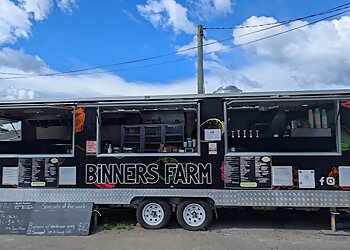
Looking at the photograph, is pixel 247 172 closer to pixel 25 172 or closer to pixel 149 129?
pixel 149 129

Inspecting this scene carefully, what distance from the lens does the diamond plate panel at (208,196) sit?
21.4 ft

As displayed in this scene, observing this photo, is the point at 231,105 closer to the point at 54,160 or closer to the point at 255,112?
the point at 255,112

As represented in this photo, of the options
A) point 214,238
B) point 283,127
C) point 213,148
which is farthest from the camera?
point 283,127

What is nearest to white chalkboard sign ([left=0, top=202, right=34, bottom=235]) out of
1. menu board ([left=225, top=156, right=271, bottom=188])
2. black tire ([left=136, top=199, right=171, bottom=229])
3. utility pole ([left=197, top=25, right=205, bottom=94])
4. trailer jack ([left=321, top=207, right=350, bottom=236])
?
black tire ([left=136, top=199, right=171, bottom=229])

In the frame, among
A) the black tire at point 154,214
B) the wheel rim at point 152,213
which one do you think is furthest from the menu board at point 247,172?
the wheel rim at point 152,213

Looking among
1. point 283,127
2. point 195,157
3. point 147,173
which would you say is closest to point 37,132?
point 147,173

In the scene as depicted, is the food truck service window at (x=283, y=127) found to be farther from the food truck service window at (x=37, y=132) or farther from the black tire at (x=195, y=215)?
the food truck service window at (x=37, y=132)

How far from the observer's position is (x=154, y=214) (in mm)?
6977

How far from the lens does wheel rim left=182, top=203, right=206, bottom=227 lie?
683cm

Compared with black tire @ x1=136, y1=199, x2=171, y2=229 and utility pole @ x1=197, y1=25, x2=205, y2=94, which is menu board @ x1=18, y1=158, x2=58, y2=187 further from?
utility pole @ x1=197, y1=25, x2=205, y2=94

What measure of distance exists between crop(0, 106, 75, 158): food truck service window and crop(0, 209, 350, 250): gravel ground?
5.83ft

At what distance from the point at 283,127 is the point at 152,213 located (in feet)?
10.8

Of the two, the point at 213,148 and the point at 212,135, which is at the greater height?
the point at 212,135

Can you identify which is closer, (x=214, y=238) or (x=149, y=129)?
(x=214, y=238)
